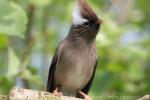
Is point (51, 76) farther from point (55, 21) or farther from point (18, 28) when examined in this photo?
point (55, 21)

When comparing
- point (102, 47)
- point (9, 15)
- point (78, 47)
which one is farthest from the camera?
point (102, 47)

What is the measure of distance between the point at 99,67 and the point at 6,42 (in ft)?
7.20

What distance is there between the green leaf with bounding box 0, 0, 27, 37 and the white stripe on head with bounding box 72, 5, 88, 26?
0.89 metres

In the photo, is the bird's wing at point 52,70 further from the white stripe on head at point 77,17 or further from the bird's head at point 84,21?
the white stripe on head at point 77,17

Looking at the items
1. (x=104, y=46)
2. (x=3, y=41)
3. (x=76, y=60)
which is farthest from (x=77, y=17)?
(x=104, y=46)

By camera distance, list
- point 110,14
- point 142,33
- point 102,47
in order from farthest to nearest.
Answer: point 142,33
point 110,14
point 102,47

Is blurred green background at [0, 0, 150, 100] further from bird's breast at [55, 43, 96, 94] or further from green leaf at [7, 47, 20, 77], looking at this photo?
bird's breast at [55, 43, 96, 94]

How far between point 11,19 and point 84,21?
4.22 feet

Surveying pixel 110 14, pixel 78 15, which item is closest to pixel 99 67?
pixel 110 14

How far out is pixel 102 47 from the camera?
342 inches

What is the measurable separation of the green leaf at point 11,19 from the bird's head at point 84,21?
0.88 metres

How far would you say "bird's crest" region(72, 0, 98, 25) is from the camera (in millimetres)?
6227

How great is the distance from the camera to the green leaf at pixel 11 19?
5.25m

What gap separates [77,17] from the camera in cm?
642
